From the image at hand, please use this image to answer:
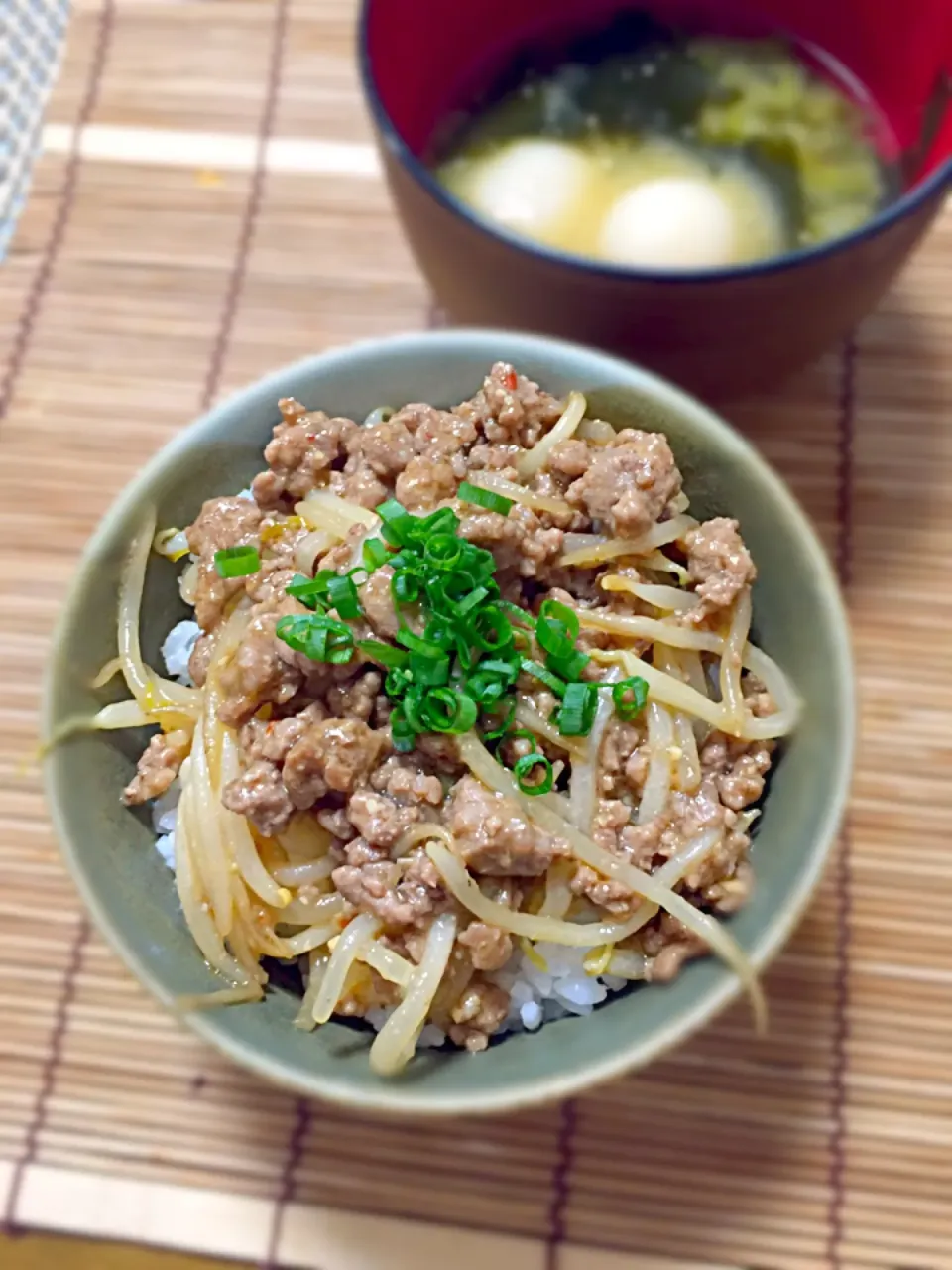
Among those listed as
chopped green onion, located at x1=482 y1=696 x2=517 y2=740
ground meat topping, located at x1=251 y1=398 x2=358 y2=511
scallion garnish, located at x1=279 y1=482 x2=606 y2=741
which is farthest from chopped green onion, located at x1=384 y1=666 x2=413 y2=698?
ground meat topping, located at x1=251 y1=398 x2=358 y2=511

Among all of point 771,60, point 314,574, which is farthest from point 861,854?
point 771,60

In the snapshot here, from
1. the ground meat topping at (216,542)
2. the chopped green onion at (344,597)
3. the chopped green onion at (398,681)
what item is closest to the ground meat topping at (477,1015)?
the chopped green onion at (398,681)

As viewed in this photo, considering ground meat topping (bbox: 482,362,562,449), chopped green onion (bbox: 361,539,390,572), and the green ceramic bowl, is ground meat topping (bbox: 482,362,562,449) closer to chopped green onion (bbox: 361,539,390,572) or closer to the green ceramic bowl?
the green ceramic bowl

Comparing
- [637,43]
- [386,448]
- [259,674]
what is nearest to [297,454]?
[386,448]

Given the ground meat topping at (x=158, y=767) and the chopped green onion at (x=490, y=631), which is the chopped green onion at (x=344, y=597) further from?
the ground meat topping at (x=158, y=767)

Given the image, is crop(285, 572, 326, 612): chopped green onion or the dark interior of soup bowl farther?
the dark interior of soup bowl

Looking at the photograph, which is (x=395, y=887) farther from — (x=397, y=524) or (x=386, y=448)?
(x=386, y=448)

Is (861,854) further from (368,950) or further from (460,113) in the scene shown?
(460,113)
